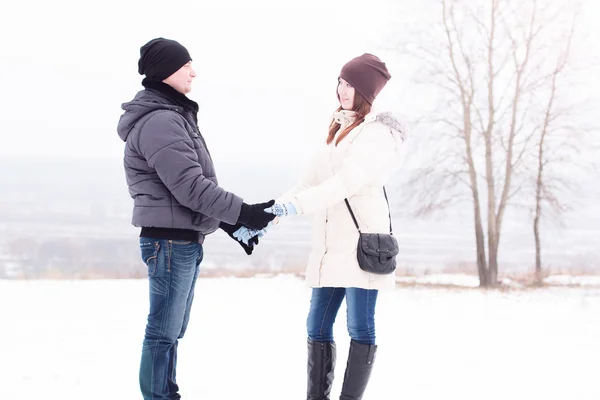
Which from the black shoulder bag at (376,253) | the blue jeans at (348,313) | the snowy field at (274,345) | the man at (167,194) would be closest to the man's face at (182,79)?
the man at (167,194)

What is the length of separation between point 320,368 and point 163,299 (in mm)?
980

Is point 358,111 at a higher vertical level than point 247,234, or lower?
higher

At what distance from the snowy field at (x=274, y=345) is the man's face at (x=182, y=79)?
224cm

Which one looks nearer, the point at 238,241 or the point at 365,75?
the point at 365,75

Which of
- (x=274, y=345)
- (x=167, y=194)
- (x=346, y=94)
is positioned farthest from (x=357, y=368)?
(x=274, y=345)

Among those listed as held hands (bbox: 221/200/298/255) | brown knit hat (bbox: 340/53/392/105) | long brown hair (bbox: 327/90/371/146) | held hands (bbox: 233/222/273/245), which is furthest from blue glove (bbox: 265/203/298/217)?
brown knit hat (bbox: 340/53/392/105)

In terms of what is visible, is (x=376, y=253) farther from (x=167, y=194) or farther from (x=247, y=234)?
(x=167, y=194)

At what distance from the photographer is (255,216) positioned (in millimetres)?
3172

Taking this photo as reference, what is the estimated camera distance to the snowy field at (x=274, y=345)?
15.3ft

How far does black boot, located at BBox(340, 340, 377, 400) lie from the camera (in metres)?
3.33

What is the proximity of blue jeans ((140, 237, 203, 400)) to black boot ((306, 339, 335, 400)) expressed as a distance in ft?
2.44

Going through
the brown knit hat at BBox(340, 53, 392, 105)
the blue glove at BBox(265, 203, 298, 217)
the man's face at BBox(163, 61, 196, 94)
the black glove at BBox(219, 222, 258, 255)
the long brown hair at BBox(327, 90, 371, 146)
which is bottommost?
the black glove at BBox(219, 222, 258, 255)

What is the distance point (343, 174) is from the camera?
3.21 meters

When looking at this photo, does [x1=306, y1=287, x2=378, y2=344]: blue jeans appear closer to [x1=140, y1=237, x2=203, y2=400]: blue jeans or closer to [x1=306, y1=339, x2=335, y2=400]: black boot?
[x1=306, y1=339, x2=335, y2=400]: black boot
